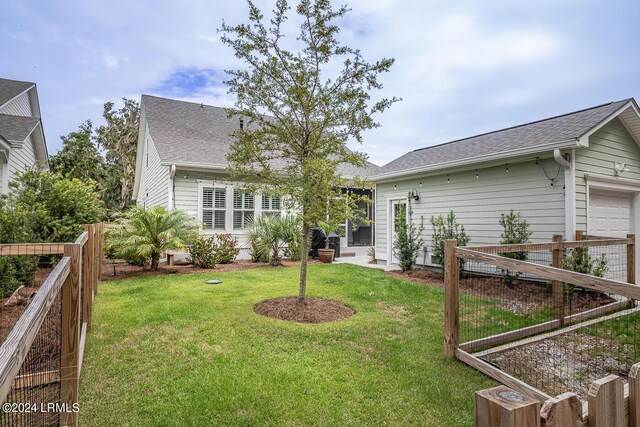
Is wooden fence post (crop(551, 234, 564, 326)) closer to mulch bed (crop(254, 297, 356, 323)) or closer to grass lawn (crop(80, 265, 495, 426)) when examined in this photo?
grass lawn (crop(80, 265, 495, 426))

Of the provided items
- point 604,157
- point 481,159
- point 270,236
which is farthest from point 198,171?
point 604,157

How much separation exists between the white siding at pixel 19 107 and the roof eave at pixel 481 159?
11.9m

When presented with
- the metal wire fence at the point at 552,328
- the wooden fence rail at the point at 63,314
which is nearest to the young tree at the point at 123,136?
the wooden fence rail at the point at 63,314

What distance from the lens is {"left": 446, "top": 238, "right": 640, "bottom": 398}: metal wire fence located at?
321 cm

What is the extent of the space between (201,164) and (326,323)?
752 cm

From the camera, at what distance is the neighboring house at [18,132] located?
7.55 metres

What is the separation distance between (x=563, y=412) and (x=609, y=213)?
8.61 meters

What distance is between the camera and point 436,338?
4.14 m

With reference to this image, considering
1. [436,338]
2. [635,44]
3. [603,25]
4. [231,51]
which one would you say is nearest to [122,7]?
[231,51]

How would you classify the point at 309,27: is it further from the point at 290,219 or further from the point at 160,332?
the point at 290,219

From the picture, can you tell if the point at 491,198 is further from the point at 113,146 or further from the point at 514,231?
the point at 113,146

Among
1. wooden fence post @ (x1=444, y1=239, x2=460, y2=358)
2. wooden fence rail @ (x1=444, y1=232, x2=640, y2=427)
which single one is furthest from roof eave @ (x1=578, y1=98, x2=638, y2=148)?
wooden fence post @ (x1=444, y1=239, x2=460, y2=358)

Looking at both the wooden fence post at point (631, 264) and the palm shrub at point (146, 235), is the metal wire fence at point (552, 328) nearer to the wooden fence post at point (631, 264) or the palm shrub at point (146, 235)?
the wooden fence post at point (631, 264)

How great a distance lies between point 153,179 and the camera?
13289 millimetres
